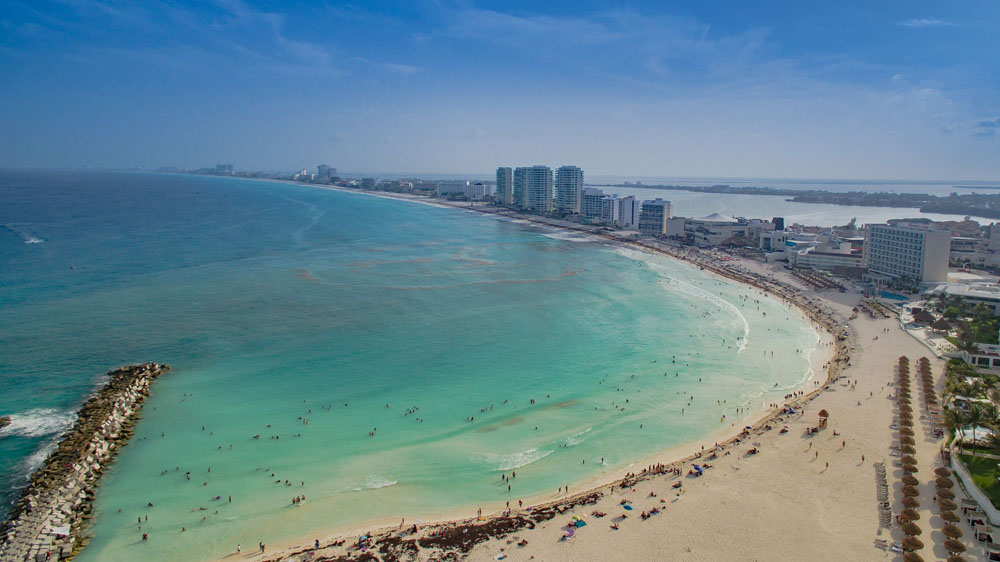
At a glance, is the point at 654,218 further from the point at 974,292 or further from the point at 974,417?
the point at 974,417

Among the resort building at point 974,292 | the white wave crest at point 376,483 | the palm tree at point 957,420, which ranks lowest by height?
the white wave crest at point 376,483

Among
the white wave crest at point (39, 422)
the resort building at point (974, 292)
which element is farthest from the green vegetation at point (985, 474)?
the white wave crest at point (39, 422)

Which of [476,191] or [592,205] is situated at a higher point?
[476,191]

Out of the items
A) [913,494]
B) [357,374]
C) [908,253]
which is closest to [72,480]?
[357,374]

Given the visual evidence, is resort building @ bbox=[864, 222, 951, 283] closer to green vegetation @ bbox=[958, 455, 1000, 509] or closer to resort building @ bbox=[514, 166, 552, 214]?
green vegetation @ bbox=[958, 455, 1000, 509]

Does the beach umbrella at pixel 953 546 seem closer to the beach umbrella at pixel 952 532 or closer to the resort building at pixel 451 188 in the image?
the beach umbrella at pixel 952 532

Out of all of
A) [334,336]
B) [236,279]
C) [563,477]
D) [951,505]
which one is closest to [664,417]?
[563,477]
